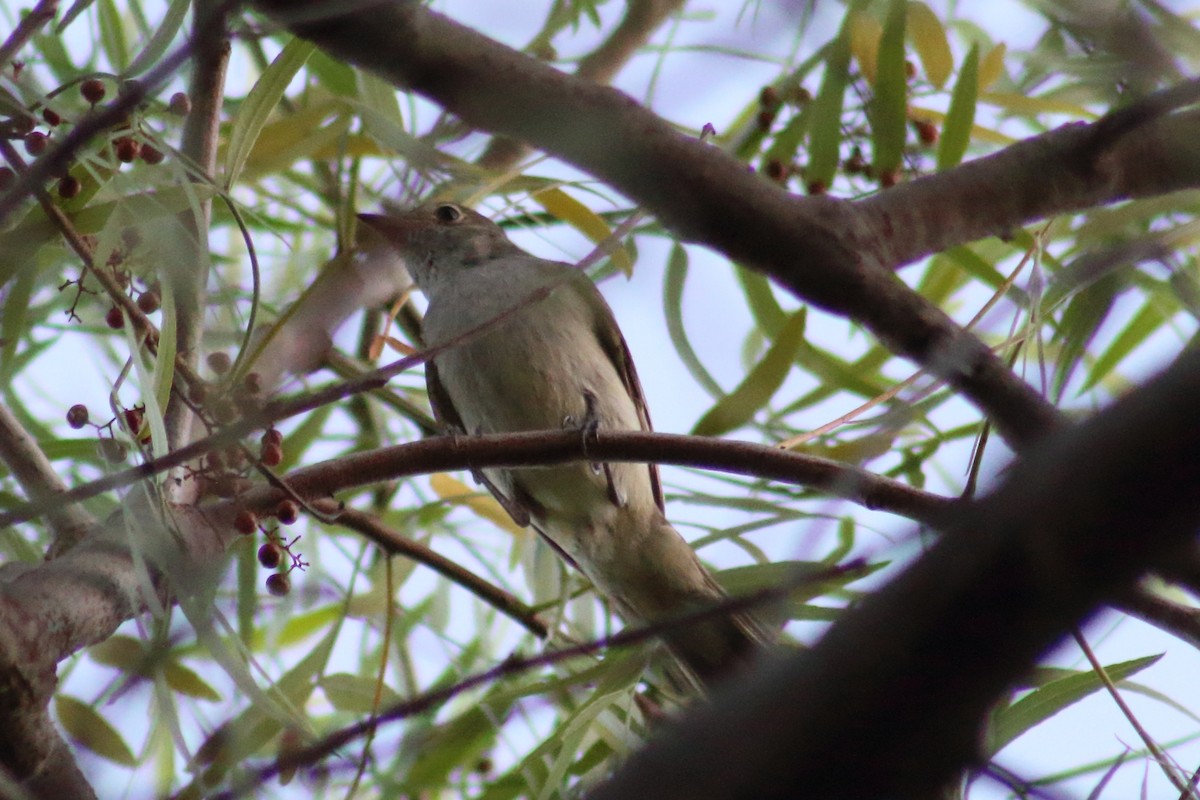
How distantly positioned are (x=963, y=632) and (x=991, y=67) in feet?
9.05

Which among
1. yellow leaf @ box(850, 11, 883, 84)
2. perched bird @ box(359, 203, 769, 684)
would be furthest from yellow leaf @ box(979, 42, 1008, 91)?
perched bird @ box(359, 203, 769, 684)

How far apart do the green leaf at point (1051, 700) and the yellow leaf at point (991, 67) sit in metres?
1.44

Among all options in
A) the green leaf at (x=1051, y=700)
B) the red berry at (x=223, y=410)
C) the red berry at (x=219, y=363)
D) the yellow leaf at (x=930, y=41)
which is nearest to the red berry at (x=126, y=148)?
the red berry at (x=219, y=363)

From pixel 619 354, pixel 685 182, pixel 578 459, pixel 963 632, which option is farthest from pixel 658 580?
pixel 963 632

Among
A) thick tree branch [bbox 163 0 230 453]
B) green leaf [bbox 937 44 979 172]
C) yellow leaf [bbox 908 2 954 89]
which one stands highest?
thick tree branch [bbox 163 0 230 453]

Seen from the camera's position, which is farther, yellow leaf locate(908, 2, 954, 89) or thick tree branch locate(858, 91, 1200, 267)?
yellow leaf locate(908, 2, 954, 89)

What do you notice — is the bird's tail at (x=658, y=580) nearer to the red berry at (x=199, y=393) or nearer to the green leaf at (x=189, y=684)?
the green leaf at (x=189, y=684)

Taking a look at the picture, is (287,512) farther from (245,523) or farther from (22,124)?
(22,124)

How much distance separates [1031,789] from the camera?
158 cm

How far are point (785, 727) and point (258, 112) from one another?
6.70 ft

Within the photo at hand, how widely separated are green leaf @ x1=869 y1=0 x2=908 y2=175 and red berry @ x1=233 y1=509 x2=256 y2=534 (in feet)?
5.15

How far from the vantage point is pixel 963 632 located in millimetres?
770

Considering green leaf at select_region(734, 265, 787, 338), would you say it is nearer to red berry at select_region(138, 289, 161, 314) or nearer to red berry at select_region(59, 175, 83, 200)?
red berry at select_region(138, 289, 161, 314)

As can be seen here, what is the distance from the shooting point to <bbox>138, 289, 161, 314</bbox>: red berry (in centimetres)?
253
